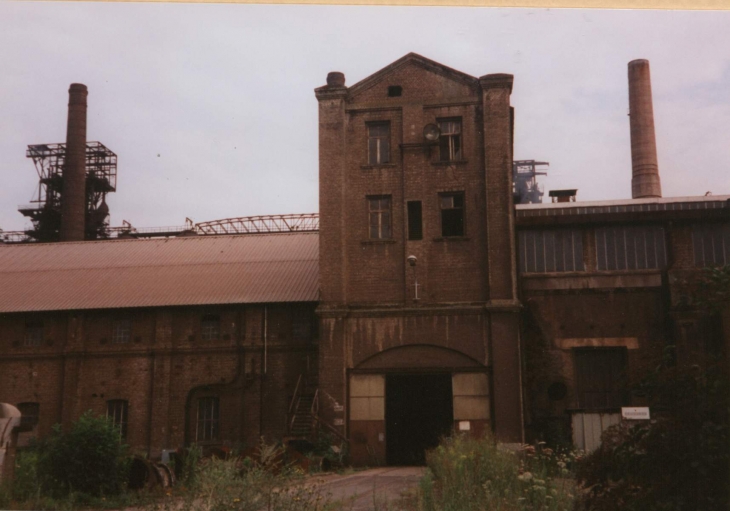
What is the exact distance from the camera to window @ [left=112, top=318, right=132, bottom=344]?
27578mm

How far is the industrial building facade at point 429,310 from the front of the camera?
22484 mm

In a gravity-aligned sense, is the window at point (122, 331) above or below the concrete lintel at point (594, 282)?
below

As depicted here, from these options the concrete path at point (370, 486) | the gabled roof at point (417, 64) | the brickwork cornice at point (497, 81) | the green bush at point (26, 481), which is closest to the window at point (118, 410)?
the concrete path at point (370, 486)

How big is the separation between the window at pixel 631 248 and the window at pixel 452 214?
438 centimetres

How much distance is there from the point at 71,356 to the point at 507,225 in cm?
1615

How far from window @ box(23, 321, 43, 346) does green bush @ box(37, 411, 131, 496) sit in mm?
13821

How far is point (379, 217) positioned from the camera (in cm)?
2397

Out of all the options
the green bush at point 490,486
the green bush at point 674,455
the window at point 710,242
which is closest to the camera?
the green bush at point 674,455

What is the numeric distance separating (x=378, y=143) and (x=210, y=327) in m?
9.01

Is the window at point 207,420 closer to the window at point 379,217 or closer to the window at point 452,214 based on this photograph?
the window at point 379,217

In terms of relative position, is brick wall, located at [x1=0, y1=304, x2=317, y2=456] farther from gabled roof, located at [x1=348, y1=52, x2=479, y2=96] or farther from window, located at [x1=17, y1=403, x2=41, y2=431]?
gabled roof, located at [x1=348, y1=52, x2=479, y2=96]

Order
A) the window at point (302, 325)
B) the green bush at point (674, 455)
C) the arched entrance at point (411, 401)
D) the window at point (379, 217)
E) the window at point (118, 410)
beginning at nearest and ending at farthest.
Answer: the green bush at point (674, 455), the arched entrance at point (411, 401), the window at point (379, 217), the window at point (302, 325), the window at point (118, 410)

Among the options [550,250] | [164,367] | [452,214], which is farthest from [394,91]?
[164,367]

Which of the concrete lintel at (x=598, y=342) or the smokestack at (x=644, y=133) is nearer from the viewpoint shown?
the concrete lintel at (x=598, y=342)
